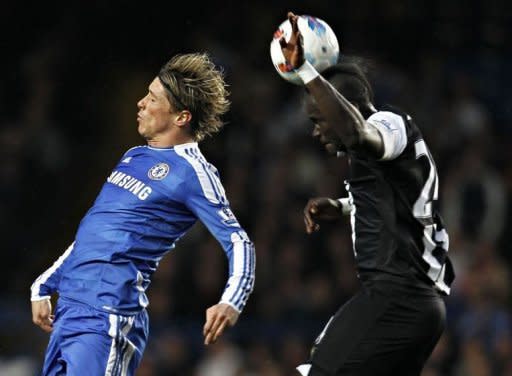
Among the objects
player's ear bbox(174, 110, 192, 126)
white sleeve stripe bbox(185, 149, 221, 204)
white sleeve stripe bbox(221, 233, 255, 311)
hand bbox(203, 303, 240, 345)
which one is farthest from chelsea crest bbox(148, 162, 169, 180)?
hand bbox(203, 303, 240, 345)

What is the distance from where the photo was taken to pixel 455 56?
12133 millimetres

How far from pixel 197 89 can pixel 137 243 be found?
0.88m

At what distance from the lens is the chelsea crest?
4.99 metres

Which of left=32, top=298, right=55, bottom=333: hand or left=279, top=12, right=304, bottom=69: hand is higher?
left=279, top=12, right=304, bottom=69: hand

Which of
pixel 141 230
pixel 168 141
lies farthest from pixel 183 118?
pixel 141 230

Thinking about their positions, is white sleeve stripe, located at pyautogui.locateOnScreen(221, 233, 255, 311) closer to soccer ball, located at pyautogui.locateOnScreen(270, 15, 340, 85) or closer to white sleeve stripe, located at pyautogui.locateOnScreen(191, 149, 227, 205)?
white sleeve stripe, located at pyautogui.locateOnScreen(191, 149, 227, 205)

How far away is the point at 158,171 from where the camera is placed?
501cm

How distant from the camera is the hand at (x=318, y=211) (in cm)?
501

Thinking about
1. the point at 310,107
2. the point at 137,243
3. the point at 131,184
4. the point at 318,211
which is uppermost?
the point at 310,107

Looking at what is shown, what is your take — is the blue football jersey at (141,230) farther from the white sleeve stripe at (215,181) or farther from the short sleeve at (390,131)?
the short sleeve at (390,131)

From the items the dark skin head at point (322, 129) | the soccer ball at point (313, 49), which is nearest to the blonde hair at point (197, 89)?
the soccer ball at point (313, 49)

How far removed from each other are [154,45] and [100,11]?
28.8 inches

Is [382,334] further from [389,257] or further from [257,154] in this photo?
[257,154]

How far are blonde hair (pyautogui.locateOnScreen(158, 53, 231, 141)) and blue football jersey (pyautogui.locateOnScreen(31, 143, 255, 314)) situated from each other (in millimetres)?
234
